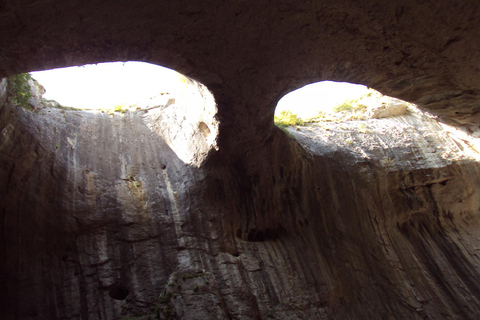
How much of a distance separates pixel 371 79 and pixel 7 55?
6.47 metres

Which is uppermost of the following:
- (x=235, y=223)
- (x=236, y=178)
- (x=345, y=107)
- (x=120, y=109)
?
(x=120, y=109)

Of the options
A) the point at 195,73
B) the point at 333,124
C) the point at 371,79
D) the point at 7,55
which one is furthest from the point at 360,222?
the point at 7,55

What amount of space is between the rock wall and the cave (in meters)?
0.04

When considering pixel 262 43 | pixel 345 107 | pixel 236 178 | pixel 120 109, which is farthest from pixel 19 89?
pixel 345 107

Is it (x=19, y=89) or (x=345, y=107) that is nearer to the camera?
(x=19, y=89)

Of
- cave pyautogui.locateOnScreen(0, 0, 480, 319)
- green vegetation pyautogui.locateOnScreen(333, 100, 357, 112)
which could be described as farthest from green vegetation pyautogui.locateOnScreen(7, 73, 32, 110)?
green vegetation pyautogui.locateOnScreen(333, 100, 357, 112)

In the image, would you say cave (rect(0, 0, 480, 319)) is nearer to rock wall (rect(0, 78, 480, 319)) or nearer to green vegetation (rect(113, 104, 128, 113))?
rock wall (rect(0, 78, 480, 319))

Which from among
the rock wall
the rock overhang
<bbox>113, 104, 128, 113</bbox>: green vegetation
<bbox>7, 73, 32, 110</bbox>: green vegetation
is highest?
<bbox>113, 104, 128, 113</bbox>: green vegetation

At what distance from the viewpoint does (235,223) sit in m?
8.92

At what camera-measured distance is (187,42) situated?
18.8ft

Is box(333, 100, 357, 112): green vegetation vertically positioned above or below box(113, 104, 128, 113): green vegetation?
below

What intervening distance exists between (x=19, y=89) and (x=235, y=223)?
5.69 metres

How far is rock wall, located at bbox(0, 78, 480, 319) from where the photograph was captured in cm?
671

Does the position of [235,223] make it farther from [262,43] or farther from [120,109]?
[120,109]
